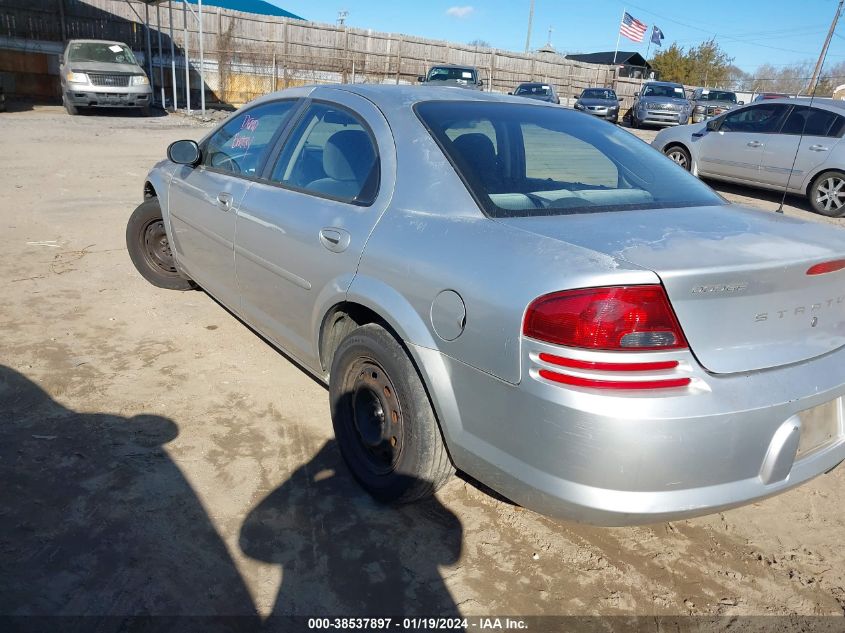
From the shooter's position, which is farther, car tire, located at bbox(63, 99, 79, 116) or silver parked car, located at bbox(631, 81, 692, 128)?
silver parked car, located at bbox(631, 81, 692, 128)

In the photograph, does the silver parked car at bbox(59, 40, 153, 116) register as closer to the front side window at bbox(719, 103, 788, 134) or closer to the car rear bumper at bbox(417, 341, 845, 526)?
the front side window at bbox(719, 103, 788, 134)

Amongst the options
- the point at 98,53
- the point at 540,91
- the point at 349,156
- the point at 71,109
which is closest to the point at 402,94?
the point at 349,156

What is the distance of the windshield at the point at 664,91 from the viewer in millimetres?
24734

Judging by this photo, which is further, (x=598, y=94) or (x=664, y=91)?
(x=598, y=94)

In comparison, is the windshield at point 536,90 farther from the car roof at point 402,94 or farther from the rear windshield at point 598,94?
the car roof at point 402,94

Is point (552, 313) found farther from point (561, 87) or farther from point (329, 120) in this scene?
point (561, 87)

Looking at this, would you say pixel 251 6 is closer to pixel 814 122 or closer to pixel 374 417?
pixel 814 122

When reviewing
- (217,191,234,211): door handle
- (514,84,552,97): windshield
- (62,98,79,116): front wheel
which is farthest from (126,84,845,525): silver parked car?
(514,84,552,97): windshield

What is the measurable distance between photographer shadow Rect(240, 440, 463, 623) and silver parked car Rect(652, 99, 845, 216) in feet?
31.1

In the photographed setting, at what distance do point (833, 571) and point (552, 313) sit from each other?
167 centimetres

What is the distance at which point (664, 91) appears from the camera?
24922 mm

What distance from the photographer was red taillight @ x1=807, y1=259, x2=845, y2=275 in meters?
2.12

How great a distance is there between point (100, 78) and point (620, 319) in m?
18.5

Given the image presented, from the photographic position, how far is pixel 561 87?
1377 inches
